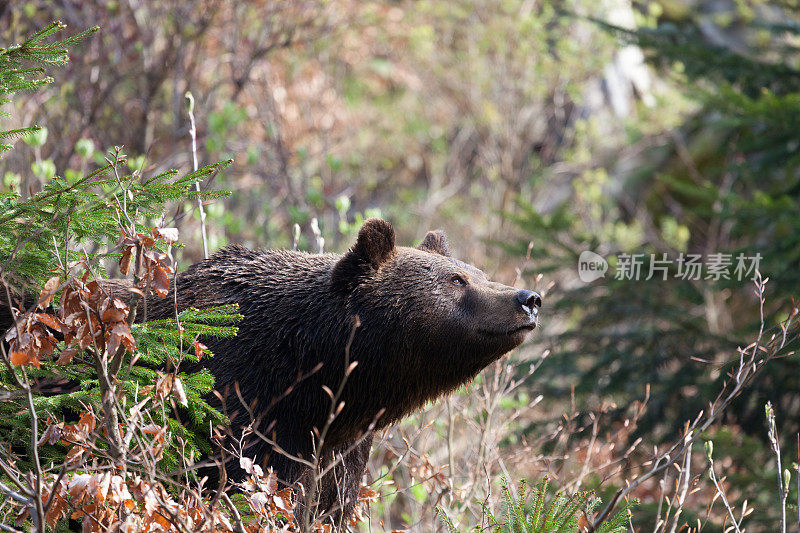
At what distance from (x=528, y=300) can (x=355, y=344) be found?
91 cm

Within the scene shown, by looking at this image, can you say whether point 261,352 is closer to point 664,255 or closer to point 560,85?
point 664,255

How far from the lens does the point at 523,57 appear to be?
1336cm

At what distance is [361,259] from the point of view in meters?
4.26

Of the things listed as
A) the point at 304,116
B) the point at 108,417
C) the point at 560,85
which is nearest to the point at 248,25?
the point at 304,116

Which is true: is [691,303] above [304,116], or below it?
below

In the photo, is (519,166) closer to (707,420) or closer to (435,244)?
(435,244)

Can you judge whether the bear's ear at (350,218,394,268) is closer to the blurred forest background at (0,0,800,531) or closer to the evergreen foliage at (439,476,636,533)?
the blurred forest background at (0,0,800,531)

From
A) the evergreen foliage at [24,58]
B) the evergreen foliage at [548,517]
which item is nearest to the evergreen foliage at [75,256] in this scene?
the evergreen foliage at [24,58]

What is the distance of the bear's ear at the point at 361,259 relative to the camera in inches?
167

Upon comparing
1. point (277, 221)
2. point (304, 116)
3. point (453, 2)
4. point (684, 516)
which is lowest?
point (684, 516)

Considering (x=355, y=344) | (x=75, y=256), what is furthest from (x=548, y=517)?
(x=75, y=256)

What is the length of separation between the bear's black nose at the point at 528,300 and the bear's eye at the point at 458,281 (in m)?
0.36

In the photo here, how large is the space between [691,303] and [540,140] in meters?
7.40

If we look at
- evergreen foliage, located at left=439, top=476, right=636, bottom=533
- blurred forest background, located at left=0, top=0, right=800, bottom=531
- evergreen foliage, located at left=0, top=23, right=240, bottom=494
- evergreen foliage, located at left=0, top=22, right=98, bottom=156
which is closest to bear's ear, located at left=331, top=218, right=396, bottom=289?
evergreen foliage, located at left=0, top=23, right=240, bottom=494
